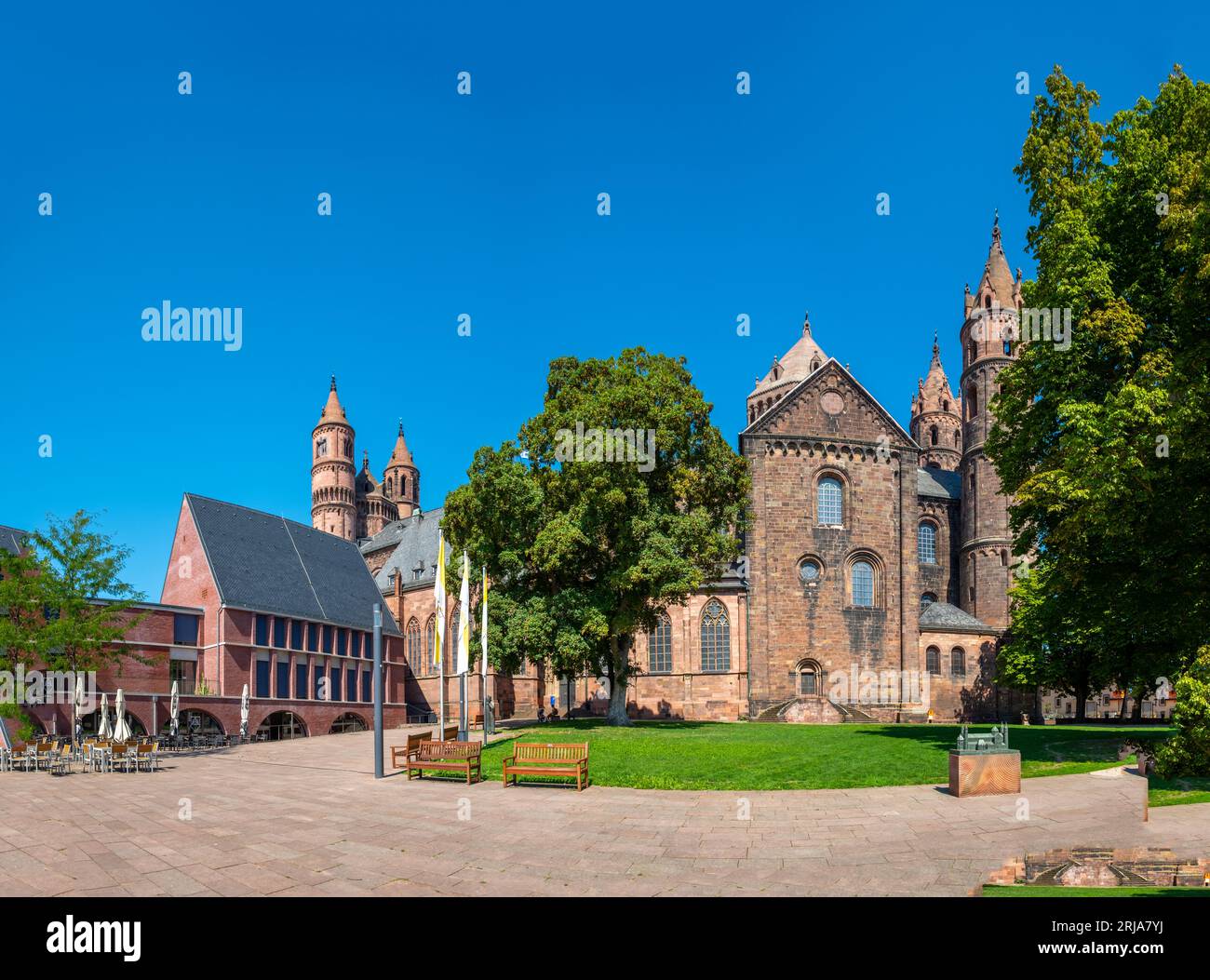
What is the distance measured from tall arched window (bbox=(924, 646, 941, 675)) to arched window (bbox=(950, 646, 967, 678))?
87 cm

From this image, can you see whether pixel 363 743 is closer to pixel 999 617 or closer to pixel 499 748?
pixel 499 748

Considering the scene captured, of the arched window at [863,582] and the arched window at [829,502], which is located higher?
the arched window at [829,502]

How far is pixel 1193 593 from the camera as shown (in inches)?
782

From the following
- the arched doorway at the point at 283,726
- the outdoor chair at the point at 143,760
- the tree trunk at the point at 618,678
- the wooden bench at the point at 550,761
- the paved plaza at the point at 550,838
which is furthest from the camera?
the arched doorway at the point at 283,726

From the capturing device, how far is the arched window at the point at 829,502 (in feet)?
172

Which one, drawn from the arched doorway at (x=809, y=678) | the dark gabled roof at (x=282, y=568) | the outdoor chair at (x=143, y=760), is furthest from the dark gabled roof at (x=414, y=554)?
the outdoor chair at (x=143, y=760)

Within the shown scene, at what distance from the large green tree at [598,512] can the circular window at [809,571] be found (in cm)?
1491

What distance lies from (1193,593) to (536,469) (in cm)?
2423

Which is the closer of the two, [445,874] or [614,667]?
[445,874]

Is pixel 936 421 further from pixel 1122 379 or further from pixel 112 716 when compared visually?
pixel 112 716

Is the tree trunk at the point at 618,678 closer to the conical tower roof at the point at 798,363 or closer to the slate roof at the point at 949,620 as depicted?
the slate roof at the point at 949,620

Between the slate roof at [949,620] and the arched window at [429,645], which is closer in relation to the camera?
the slate roof at [949,620]

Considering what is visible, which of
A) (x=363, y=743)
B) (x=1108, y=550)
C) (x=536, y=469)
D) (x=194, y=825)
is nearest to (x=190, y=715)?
(x=363, y=743)
